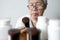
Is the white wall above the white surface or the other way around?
above

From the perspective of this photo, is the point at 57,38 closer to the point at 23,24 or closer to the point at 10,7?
the point at 23,24

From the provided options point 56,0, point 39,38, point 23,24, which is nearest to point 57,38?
point 39,38

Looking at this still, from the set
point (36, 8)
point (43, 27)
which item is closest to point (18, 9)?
point (36, 8)

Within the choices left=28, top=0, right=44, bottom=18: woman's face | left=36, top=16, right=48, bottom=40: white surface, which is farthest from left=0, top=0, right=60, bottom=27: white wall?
Answer: left=36, top=16, right=48, bottom=40: white surface

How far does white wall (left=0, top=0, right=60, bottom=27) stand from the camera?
0.71 m

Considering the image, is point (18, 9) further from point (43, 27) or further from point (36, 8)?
point (43, 27)

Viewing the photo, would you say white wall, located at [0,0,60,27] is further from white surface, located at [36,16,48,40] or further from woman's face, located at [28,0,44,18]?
white surface, located at [36,16,48,40]

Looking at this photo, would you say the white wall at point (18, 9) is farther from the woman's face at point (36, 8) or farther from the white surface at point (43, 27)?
the white surface at point (43, 27)

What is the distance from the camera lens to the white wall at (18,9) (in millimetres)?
705

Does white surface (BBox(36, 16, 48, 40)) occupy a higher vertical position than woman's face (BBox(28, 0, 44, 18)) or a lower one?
lower

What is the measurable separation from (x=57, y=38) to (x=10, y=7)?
0.38 m

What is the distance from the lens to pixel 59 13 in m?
0.71

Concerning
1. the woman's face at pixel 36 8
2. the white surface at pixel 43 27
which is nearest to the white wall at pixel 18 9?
the woman's face at pixel 36 8

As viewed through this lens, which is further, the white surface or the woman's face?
the woman's face
